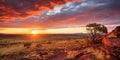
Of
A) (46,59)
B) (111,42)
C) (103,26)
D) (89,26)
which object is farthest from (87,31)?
(111,42)

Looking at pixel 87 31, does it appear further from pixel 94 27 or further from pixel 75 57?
pixel 75 57

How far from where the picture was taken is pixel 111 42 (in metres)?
28.9

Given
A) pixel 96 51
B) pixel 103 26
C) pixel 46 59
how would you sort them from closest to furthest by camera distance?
pixel 96 51, pixel 46 59, pixel 103 26

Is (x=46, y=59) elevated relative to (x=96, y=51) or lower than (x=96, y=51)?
lower

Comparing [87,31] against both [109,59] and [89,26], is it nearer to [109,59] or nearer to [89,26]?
[89,26]

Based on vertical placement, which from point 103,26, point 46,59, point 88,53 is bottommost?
point 46,59

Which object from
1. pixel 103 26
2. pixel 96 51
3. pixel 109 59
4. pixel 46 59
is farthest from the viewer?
pixel 103 26

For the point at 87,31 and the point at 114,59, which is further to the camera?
the point at 87,31

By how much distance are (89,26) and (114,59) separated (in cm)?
6390

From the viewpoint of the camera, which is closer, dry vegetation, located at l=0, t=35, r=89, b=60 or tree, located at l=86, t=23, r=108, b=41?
dry vegetation, located at l=0, t=35, r=89, b=60

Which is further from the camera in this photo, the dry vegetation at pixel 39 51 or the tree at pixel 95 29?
the tree at pixel 95 29

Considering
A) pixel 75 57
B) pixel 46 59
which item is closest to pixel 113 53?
pixel 75 57

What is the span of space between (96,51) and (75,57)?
3634 millimetres

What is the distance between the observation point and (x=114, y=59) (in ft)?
84.8
